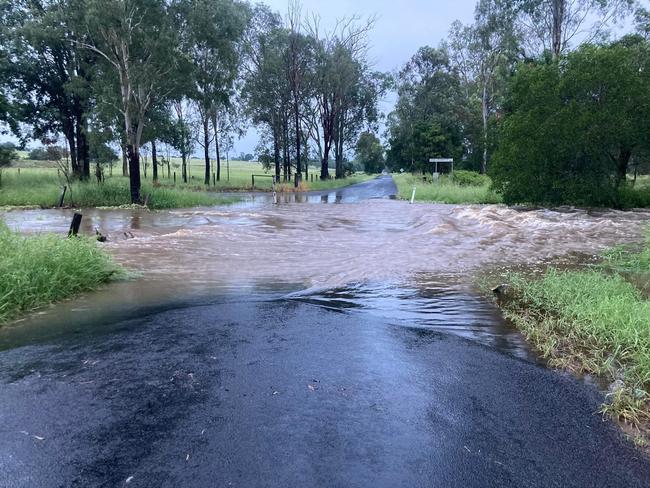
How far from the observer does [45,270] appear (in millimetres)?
7043

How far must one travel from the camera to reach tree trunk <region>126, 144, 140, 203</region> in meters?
22.2

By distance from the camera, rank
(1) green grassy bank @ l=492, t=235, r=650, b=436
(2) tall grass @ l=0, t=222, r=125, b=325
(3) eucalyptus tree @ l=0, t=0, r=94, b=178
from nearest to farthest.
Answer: (1) green grassy bank @ l=492, t=235, r=650, b=436 < (2) tall grass @ l=0, t=222, r=125, b=325 < (3) eucalyptus tree @ l=0, t=0, r=94, b=178

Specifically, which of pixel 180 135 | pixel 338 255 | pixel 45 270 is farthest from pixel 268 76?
pixel 45 270

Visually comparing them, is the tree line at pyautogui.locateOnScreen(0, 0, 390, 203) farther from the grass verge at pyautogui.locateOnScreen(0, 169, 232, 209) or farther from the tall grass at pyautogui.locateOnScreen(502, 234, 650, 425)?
the tall grass at pyautogui.locateOnScreen(502, 234, 650, 425)

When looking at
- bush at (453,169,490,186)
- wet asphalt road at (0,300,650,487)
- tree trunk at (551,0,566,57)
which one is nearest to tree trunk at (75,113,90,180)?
bush at (453,169,490,186)

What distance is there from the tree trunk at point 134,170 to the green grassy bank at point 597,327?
19340mm

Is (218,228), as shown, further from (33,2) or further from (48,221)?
(33,2)

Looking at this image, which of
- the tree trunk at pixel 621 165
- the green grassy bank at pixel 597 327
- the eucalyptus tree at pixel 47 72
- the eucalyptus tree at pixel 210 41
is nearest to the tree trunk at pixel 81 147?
the eucalyptus tree at pixel 47 72

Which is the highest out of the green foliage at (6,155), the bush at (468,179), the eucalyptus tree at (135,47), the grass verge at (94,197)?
the eucalyptus tree at (135,47)

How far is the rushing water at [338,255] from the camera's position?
6566 mm

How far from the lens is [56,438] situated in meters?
3.33

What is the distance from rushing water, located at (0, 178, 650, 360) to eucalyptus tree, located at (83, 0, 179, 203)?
5485 mm

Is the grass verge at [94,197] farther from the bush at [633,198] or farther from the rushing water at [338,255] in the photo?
the bush at [633,198]

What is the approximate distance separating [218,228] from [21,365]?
35.8ft
